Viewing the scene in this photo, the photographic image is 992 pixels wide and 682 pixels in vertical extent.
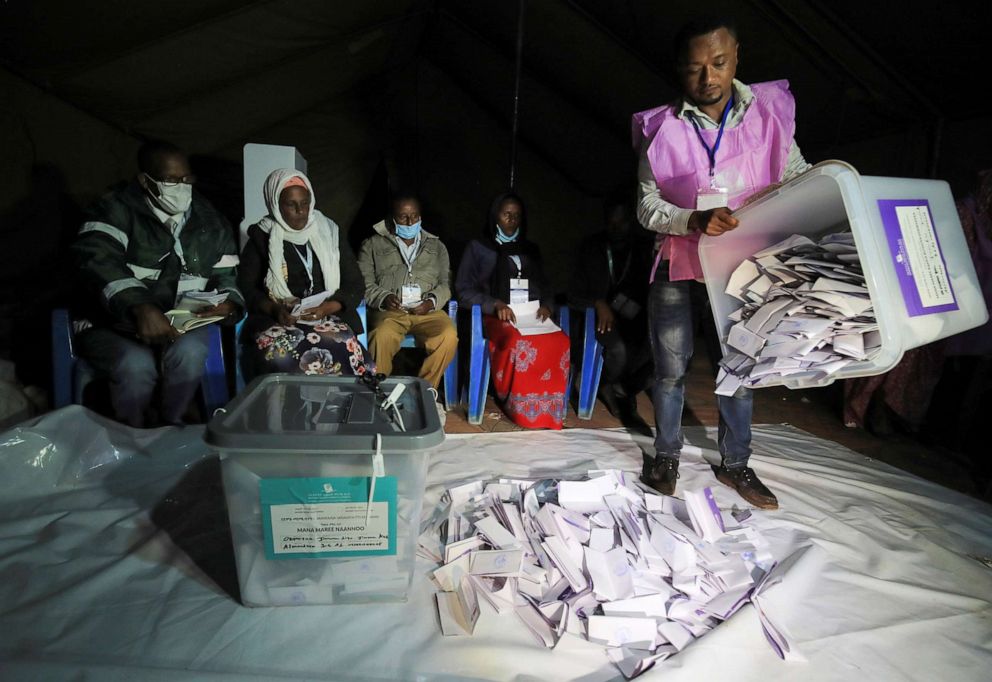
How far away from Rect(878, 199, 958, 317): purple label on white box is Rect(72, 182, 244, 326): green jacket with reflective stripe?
83.9 inches

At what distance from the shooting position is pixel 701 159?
1438 mm

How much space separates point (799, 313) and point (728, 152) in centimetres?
52

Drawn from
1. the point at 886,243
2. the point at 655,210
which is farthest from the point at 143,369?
the point at 886,243

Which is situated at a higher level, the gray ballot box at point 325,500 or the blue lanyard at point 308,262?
the blue lanyard at point 308,262

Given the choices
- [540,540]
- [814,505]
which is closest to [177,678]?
[540,540]

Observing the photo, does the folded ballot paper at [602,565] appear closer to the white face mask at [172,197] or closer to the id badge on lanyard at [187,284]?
the id badge on lanyard at [187,284]

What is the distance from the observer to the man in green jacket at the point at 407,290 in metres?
2.33

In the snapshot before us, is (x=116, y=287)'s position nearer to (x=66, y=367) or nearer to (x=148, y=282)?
(x=148, y=282)

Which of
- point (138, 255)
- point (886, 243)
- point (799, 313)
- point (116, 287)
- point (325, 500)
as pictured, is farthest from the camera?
point (138, 255)

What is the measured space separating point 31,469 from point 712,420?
267cm

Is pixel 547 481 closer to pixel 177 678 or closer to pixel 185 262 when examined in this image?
pixel 177 678

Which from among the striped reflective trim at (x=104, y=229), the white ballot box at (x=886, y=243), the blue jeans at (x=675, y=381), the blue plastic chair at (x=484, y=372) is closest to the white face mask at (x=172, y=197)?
the striped reflective trim at (x=104, y=229)

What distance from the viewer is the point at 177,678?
0.88 meters

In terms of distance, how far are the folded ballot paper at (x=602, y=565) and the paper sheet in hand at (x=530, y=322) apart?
952 mm
